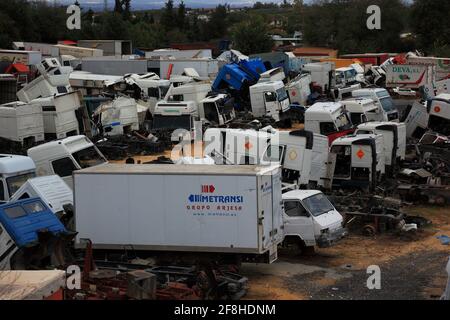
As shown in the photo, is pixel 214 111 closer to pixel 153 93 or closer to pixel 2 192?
pixel 153 93

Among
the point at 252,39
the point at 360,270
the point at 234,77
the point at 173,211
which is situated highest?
the point at 252,39

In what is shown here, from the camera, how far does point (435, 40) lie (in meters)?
69.1

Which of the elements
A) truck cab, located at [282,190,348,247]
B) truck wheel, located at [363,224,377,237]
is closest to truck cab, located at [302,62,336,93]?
truck wheel, located at [363,224,377,237]

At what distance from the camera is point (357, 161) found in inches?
874

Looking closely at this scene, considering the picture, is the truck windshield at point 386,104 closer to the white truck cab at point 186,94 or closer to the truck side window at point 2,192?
the white truck cab at point 186,94

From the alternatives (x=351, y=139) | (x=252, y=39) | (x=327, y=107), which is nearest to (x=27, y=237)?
(x=351, y=139)

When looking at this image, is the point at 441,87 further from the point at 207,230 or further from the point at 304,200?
the point at 207,230

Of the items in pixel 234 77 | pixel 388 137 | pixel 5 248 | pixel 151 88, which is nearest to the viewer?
pixel 5 248

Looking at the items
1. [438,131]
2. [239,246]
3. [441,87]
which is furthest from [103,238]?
[441,87]

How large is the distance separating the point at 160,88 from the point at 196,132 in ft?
30.4

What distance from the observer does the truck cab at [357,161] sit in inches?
864

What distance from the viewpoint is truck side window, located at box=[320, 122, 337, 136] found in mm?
26902

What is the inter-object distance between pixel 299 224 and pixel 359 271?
1692 millimetres
